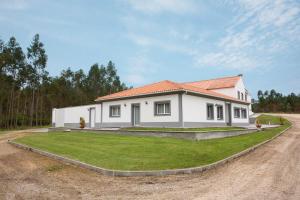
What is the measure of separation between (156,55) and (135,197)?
28.9 metres

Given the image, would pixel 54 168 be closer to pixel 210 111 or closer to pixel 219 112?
pixel 210 111

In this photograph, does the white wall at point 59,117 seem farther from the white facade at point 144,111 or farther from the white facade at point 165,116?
the white facade at point 144,111

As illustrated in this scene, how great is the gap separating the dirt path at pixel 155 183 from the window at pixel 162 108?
1052 cm

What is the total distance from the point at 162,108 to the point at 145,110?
6.04 ft

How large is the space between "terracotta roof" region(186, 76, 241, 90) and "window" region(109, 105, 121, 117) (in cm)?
1615

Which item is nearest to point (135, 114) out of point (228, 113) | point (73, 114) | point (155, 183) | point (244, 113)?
point (228, 113)

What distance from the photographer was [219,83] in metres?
36.6

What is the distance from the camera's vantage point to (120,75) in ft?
255

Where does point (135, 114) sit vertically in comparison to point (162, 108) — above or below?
below

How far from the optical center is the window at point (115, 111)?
81.7ft

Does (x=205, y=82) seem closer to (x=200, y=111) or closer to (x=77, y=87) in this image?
(x=200, y=111)

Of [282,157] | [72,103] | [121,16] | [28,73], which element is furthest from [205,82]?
[72,103]

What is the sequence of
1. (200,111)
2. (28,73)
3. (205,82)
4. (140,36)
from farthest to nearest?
1. (28,73)
2. (205,82)
3. (140,36)
4. (200,111)

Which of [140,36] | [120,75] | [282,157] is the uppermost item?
[120,75]
